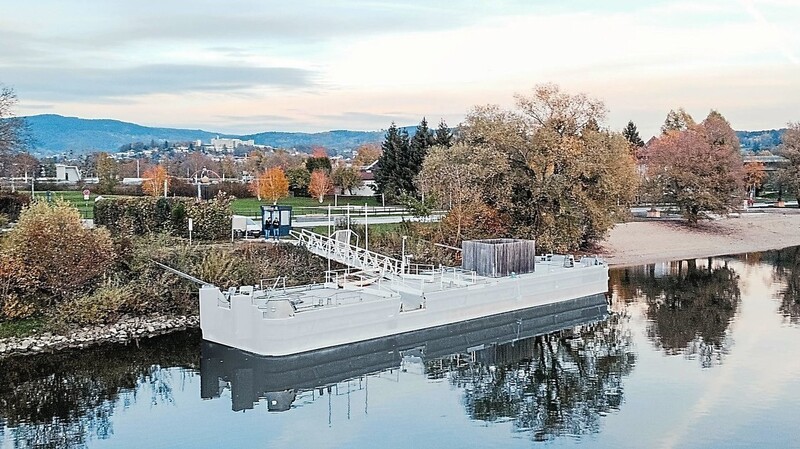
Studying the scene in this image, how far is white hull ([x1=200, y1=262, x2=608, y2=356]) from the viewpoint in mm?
21516

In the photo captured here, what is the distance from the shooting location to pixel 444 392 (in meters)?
19.4

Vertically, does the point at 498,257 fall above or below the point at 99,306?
above

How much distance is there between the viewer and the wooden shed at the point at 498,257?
1139 inches

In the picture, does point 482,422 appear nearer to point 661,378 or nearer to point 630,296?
point 661,378

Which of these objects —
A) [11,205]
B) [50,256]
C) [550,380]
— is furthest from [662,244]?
[11,205]

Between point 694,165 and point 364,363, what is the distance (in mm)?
39755

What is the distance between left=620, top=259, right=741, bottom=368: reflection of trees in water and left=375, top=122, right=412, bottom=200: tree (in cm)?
2075

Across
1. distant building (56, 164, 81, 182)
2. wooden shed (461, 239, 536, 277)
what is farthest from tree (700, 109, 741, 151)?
distant building (56, 164, 81, 182)

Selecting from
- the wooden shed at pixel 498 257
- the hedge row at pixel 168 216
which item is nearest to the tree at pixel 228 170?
the hedge row at pixel 168 216

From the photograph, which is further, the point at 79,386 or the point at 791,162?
the point at 791,162

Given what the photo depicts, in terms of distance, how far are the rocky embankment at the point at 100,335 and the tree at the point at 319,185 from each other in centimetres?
3458

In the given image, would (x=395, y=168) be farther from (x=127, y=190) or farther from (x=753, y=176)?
(x=753, y=176)

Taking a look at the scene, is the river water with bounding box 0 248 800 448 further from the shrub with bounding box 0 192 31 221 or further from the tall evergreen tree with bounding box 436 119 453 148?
the tall evergreen tree with bounding box 436 119 453 148

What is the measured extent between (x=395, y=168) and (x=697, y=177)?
21.3 m
